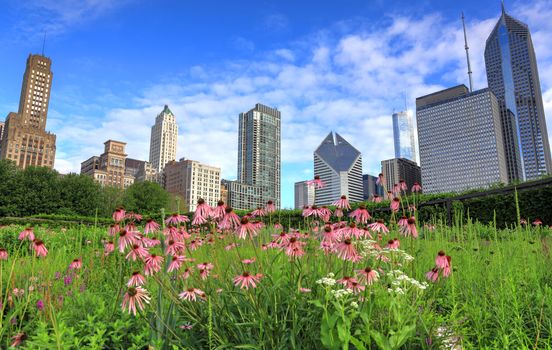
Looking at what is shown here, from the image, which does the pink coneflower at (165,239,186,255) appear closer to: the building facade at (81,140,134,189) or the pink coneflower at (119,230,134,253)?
the pink coneflower at (119,230,134,253)

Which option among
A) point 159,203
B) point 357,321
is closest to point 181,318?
point 357,321

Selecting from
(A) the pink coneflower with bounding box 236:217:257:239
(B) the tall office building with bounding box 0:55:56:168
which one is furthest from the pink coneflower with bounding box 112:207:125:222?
(B) the tall office building with bounding box 0:55:56:168

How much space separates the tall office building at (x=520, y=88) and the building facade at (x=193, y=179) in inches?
5270

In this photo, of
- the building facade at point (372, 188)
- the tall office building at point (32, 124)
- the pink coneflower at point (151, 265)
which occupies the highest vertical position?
the tall office building at point (32, 124)

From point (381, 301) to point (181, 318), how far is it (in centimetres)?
135

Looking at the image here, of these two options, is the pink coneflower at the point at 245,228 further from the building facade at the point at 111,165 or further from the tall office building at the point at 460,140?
the tall office building at the point at 460,140

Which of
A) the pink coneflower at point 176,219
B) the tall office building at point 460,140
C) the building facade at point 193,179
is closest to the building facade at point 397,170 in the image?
the pink coneflower at point 176,219

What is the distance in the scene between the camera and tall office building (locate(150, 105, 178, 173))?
173 meters

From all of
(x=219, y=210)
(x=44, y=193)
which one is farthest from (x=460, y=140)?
(x=219, y=210)

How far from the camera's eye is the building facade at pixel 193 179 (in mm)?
120312

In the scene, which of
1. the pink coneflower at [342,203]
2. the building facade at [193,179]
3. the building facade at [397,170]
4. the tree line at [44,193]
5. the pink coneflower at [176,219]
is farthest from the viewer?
the building facade at [193,179]

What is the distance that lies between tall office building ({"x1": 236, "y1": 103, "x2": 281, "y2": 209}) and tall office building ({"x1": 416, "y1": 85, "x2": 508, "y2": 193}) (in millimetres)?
73356

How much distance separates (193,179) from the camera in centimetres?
12075

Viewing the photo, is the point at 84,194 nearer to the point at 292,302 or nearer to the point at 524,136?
the point at 292,302
